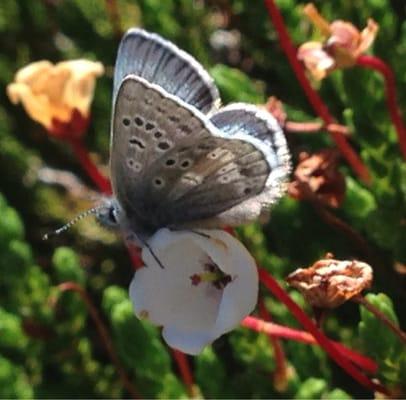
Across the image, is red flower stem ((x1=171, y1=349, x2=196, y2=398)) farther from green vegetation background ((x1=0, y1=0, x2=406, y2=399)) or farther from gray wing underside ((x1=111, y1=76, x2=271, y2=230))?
gray wing underside ((x1=111, y1=76, x2=271, y2=230))

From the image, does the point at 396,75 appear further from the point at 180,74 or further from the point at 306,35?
the point at 180,74

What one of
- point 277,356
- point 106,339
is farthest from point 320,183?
point 106,339

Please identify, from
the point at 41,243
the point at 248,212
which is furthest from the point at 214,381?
the point at 41,243

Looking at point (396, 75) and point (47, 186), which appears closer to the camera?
point (396, 75)

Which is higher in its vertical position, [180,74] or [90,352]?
[180,74]

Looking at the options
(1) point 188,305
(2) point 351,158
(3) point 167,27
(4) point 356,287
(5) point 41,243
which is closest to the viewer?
(4) point 356,287

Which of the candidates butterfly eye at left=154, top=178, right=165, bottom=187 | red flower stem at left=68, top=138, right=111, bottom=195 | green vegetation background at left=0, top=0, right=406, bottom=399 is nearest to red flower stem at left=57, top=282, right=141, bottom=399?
green vegetation background at left=0, top=0, right=406, bottom=399

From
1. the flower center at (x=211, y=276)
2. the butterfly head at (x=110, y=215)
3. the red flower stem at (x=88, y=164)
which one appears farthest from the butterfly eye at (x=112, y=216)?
the red flower stem at (x=88, y=164)
